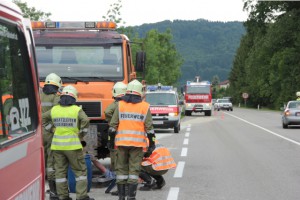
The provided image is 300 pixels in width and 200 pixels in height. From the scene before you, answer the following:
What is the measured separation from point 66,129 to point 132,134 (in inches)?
33.6

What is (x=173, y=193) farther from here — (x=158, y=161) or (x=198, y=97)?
(x=198, y=97)

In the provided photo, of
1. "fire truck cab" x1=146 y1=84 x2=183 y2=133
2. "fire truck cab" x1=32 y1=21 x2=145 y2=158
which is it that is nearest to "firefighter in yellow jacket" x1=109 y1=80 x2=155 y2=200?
"fire truck cab" x1=32 y1=21 x2=145 y2=158

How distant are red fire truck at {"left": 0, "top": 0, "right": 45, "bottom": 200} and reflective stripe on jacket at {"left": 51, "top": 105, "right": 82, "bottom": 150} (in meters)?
2.82

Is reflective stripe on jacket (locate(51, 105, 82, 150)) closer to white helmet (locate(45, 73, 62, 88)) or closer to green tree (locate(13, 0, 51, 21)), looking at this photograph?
white helmet (locate(45, 73, 62, 88))

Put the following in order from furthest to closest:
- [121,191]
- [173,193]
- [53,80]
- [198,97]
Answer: [198,97]
[173,193]
[53,80]
[121,191]

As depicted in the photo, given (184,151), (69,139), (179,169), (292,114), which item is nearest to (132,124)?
(69,139)

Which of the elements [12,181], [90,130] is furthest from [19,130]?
[90,130]

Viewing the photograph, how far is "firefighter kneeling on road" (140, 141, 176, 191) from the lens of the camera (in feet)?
31.8

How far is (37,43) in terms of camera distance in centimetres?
1137

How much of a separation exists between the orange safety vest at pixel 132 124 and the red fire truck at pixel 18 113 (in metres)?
3.03

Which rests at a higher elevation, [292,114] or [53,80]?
[53,80]

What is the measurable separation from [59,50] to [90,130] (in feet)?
5.55

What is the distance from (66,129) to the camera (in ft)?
26.4

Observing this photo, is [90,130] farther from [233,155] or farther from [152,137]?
[233,155]
